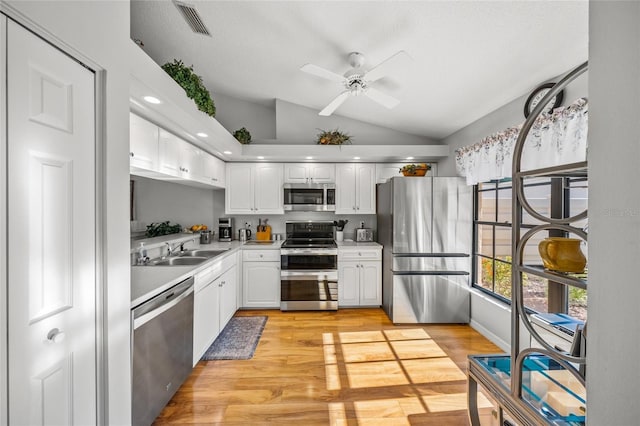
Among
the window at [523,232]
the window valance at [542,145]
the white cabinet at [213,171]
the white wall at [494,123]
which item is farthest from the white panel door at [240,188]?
the window at [523,232]

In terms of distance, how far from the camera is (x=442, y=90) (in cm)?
290

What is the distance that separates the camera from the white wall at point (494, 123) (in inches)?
82.6

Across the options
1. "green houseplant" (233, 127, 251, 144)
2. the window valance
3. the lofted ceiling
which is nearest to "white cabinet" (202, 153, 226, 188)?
"green houseplant" (233, 127, 251, 144)

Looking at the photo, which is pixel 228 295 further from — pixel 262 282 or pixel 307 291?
pixel 307 291

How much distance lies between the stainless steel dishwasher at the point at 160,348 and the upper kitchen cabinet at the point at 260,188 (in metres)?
2.13

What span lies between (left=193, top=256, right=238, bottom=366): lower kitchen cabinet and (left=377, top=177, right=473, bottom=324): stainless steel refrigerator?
1915 mm

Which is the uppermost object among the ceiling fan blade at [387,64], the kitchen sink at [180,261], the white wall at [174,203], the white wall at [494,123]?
the ceiling fan blade at [387,64]

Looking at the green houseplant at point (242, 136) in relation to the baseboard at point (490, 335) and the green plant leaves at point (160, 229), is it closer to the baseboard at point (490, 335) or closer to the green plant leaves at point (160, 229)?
the green plant leaves at point (160, 229)

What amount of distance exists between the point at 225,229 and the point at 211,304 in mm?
1744

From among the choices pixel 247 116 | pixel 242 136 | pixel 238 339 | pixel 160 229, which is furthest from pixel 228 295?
pixel 247 116

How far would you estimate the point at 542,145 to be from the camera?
2260 millimetres

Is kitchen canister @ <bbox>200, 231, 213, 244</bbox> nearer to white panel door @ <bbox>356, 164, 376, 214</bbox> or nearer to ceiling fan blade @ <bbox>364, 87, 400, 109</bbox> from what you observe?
white panel door @ <bbox>356, 164, 376, 214</bbox>

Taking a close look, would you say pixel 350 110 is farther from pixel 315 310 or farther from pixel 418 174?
pixel 315 310

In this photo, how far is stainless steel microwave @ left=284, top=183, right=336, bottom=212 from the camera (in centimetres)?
429
